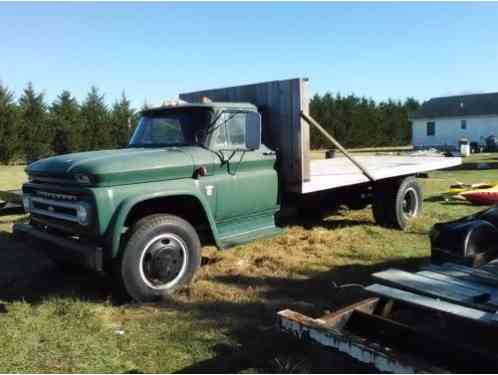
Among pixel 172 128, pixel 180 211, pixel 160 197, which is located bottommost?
pixel 180 211

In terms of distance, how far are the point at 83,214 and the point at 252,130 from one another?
2.01 meters

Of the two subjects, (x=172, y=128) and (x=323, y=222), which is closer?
(x=172, y=128)

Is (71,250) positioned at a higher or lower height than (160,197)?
lower

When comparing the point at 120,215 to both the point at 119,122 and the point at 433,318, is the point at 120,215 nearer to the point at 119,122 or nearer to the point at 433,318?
the point at 433,318

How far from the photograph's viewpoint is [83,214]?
429 centimetres

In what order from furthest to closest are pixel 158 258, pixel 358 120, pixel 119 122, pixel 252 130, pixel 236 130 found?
pixel 358 120
pixel 119 122
pixel 236 130
pixel 252 130
pixel 158 258

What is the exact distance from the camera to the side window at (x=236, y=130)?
215 inches

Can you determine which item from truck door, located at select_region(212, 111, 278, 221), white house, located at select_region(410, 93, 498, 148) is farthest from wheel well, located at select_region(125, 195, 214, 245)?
white house, located at select_region(410, 93, 498, 148)

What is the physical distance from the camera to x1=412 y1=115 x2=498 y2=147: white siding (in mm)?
39719

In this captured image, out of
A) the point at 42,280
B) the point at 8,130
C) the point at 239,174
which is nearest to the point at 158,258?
the point at 239,174

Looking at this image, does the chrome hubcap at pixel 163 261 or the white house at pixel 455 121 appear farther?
the white house at pixel 455 121

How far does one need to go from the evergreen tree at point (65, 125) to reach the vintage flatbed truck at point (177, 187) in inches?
908

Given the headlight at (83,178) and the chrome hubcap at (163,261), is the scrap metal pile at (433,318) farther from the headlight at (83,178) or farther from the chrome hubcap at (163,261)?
the headlight at (83,178)

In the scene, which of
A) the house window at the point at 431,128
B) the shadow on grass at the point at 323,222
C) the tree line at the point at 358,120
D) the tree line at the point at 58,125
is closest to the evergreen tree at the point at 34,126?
the tree line at the point at 58,125
